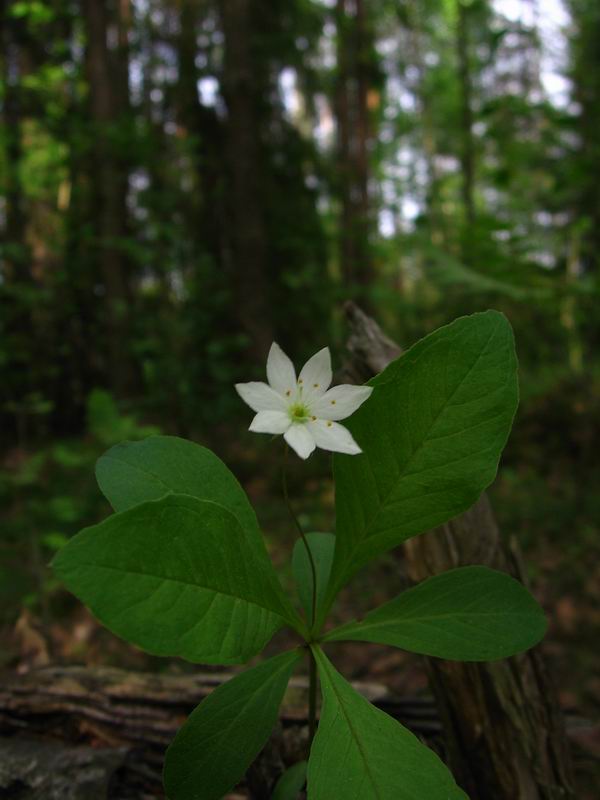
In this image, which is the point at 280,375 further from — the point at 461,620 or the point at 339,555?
the point at 461,620

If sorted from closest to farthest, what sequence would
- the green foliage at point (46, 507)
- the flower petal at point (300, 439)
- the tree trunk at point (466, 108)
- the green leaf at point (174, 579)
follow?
the green leaf at point (174, 579) < the flower petal at point (300, 439) < the green foliage at point (46, 507) < the tree trunk at point (466, 108)

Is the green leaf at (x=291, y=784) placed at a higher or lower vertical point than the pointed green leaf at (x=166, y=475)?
lower

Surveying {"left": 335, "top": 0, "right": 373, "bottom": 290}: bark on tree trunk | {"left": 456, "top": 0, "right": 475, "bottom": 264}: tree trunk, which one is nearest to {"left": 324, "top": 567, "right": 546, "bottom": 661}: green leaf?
{"left": 335, "top": 0, "right": 373, "bottom": 290}: bark on tree trunk

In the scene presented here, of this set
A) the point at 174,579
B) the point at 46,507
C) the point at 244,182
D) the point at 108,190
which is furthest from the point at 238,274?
the point at 174,579

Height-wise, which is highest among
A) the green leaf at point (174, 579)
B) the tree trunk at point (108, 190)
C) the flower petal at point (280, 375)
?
the tree trunk at point (108, 190)

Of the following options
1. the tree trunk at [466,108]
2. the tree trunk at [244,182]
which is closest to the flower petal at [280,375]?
the tree trunk at [244,182]

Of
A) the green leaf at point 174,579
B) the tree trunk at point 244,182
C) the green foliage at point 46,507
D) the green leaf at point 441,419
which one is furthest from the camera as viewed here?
the tree trunk at point 244,182

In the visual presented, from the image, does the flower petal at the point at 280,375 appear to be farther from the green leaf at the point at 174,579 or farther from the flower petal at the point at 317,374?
the green leaf at the point at 174,579
